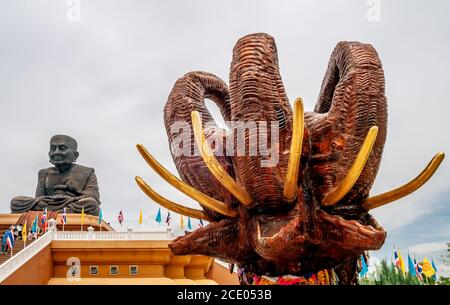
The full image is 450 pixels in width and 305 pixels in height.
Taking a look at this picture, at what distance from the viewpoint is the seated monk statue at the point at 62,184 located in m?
23.6

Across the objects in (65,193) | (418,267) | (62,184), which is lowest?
(418,267)

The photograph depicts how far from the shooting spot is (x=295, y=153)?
2135 mm

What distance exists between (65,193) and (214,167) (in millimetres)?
24178

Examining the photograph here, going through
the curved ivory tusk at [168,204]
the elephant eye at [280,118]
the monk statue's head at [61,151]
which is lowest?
the curved ivory tusk at [168,204]

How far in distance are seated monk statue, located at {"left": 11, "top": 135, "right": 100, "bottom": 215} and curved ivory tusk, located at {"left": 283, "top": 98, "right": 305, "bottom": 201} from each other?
22.3 meters

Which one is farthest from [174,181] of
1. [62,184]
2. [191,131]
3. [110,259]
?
[62,184]

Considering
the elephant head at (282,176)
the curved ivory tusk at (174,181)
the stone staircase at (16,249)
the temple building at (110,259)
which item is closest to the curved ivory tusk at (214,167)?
the elephant head at (282,176)

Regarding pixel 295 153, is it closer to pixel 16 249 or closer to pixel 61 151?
pixel 16 249

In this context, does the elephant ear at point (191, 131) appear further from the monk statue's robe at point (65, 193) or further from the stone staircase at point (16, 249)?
the monk statue's robe at point (65, 193)

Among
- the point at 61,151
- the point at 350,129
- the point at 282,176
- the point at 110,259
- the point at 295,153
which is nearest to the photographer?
the point at 295,153

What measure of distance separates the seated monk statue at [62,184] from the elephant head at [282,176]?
71.8ft
